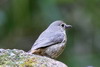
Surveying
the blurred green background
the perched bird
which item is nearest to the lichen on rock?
the perched bird

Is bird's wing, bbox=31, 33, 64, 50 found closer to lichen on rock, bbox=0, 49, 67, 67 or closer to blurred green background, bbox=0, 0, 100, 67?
lichen on rock, bbox=0, 49, 67, 67

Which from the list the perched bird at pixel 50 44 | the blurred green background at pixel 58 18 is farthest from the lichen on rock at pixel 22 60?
the blurred green background at pixel 58 18

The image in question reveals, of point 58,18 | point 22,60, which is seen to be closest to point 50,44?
point 22,60

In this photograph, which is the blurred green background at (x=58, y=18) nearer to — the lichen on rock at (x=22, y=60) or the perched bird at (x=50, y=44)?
the perched bird at (x=50, y=44)

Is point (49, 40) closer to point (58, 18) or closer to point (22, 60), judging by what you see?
point (22, 60)

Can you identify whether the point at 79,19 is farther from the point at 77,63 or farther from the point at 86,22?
the point at 77,63

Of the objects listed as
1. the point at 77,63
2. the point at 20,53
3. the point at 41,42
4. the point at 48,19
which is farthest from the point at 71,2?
the point at 20,53
